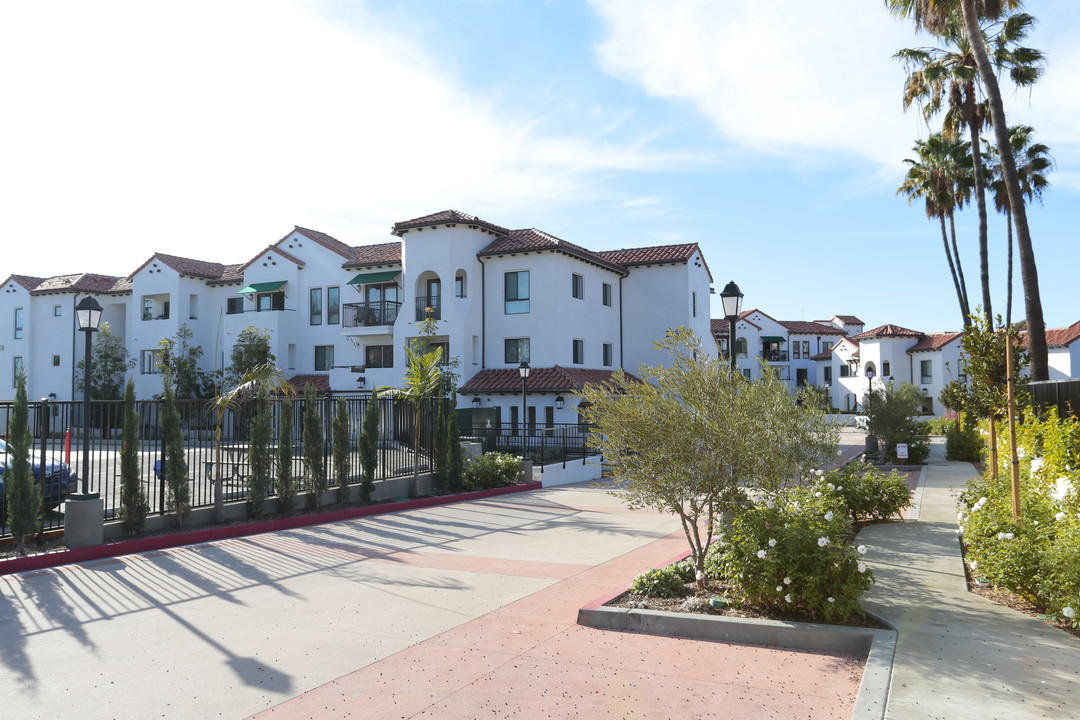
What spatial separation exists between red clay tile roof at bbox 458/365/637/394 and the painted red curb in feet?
45.4

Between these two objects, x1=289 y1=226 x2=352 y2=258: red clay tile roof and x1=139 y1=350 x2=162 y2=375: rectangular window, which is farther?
x1=139 y1=350 x2=162 y2=375: rectangular window

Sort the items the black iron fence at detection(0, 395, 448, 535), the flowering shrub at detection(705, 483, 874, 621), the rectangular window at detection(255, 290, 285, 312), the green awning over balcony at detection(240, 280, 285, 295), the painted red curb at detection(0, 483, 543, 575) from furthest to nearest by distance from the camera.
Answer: the rectangular window at detection(255, 290, 285, 312), the green awning over balcony at detection(240, 280, 285, 295), the black iron fence at detection(0, 395, 448, 535), the painted red curb at detection(0, 483, 543, 575), the flowering shrub at detection(705, 483, 874, 621)

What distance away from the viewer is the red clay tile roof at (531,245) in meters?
32.6

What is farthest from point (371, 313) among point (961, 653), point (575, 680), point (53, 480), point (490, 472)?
point (961, 653)

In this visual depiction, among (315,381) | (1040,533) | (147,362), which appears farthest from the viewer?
(147,362)

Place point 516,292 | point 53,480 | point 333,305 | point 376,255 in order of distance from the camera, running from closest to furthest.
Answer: point 53,480
point 516,292
point 376,255
point 333,305

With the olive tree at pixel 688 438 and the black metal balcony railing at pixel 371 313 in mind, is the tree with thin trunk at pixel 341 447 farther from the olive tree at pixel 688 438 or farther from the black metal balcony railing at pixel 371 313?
the black metal balcony railing at pixel 371 313

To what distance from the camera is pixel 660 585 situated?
775 cm

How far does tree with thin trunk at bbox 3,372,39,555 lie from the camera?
32.8 feet

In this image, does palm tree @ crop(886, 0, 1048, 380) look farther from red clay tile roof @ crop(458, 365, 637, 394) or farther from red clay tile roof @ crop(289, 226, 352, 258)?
red clay tile roof @ crop(289, 226, 352, 258)

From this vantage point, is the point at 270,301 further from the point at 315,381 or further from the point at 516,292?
the point at 516,292

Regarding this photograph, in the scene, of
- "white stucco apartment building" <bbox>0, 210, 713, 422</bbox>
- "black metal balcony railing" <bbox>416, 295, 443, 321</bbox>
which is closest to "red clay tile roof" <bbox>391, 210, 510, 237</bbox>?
"white stucco apartment building" <bbox>0, 210, 713, 422</bbox>

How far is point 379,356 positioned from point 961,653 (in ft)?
110

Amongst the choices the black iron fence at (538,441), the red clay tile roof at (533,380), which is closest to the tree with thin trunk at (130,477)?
the black iron fence at (538,441)
